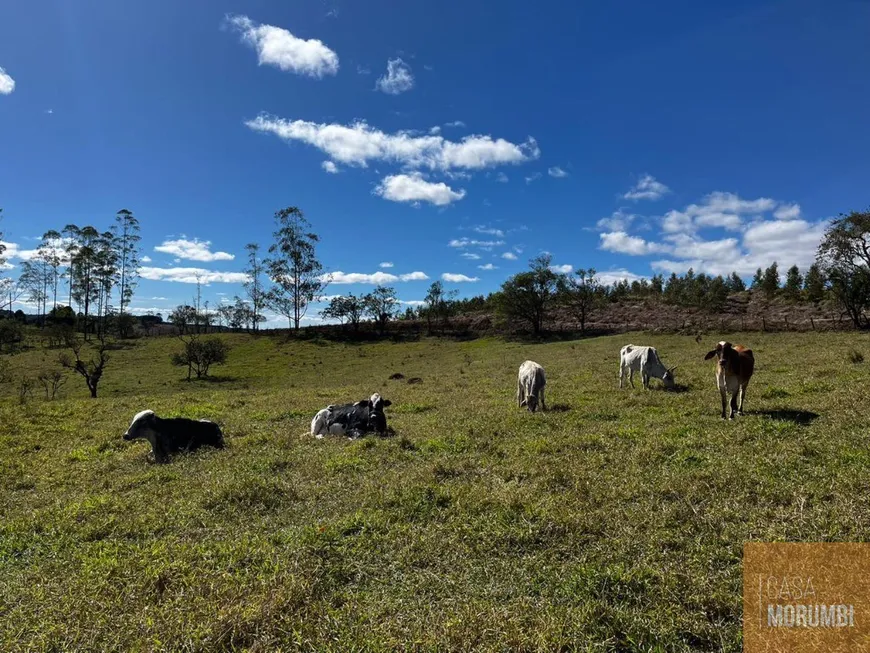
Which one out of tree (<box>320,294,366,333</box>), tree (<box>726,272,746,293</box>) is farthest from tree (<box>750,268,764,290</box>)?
tree (<box>320,294,366,333</box>)

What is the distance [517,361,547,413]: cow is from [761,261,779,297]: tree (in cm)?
7975

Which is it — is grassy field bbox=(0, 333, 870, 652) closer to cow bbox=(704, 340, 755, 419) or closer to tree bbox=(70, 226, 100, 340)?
cow bbox=(704, 340, 755, 419)

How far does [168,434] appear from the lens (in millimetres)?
10812

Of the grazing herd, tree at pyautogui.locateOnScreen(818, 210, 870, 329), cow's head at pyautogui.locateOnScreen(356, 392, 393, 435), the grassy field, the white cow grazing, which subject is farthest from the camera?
tree at pyautogui.locateOnScreen(818, 210, 870, 329)

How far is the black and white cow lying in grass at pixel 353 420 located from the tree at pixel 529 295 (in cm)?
5274

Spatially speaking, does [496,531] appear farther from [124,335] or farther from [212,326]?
[212,326]

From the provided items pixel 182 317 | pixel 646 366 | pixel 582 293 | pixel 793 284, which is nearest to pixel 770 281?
pixel 793 284

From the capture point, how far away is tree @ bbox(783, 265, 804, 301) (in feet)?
232

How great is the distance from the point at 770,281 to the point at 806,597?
3725 inches

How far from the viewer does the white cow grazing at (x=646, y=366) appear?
16.6 metres

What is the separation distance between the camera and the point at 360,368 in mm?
42594

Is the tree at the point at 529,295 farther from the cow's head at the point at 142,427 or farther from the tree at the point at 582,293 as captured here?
the cow's head at the point at 142,427

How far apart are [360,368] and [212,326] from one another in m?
61.7

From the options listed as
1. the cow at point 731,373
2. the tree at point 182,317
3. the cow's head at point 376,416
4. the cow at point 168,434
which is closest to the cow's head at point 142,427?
the cow at point 168,434
